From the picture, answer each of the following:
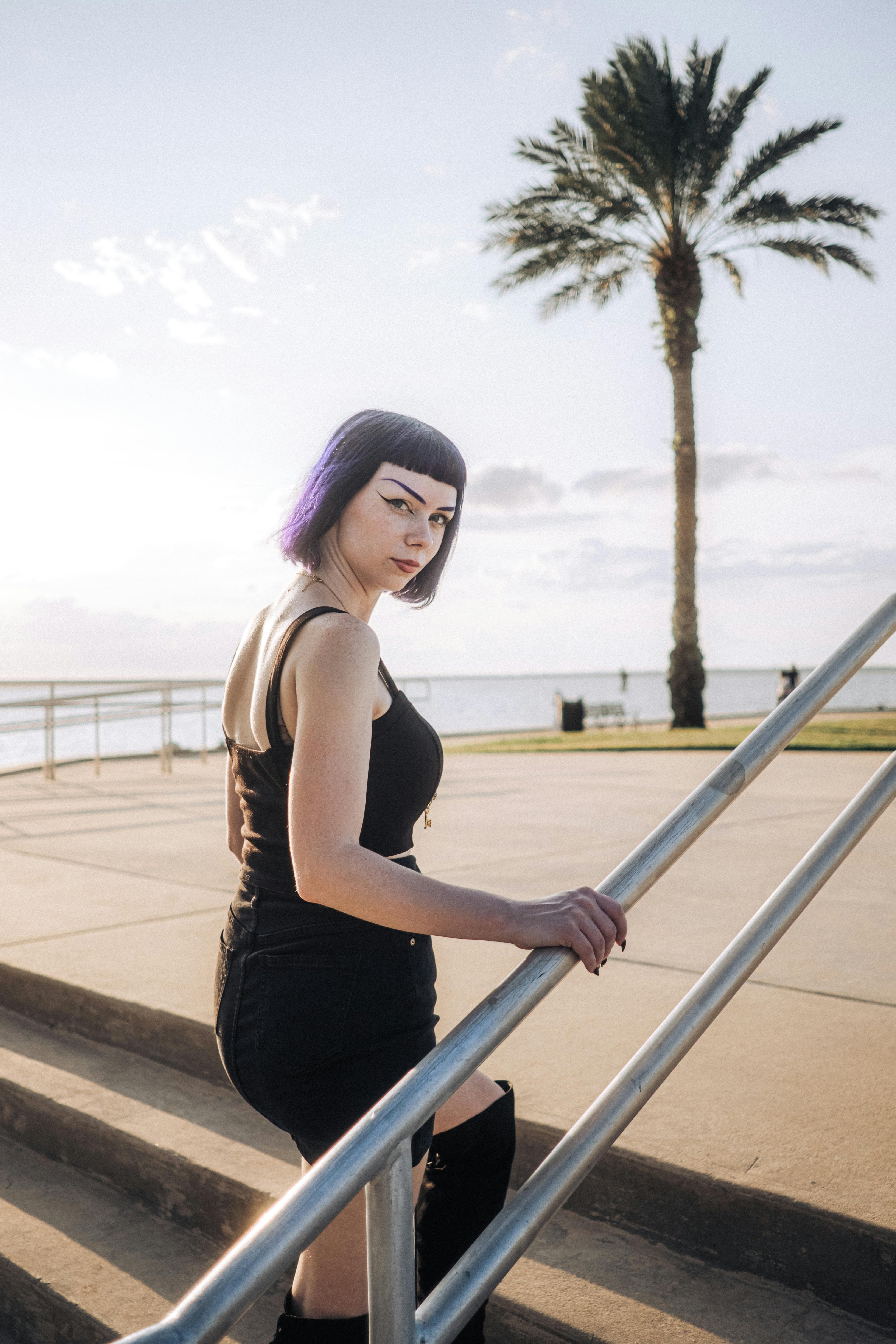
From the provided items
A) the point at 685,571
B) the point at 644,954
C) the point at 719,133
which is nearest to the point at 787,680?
the point at 685,571

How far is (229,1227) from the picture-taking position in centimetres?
230

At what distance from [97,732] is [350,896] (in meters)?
10.1

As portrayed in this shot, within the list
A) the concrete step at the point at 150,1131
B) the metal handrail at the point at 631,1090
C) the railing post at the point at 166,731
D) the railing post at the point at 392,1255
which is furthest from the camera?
the railing post at the point at 166,731

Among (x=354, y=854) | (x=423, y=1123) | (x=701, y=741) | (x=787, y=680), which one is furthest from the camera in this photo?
(x=787, y=680)

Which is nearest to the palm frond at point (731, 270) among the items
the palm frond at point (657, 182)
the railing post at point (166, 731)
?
the palm frond at point (657, 182)

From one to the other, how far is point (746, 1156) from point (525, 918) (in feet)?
3.99

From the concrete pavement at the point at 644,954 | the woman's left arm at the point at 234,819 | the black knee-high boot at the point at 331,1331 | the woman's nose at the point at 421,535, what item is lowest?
the concrete pavement at the point at 644,954

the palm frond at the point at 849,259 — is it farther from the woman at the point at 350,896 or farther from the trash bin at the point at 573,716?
the woman at the point at 350,896

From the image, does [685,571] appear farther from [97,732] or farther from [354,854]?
[354,854]

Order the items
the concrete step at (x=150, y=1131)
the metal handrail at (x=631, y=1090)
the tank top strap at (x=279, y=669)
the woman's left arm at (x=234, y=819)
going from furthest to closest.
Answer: the concrete step at (x=150, y=1131) → the woman's left arm at (x=234, y=819) → the tank top strap at (x=279, y=669) → the metal handrail at (x=631, y=1090)

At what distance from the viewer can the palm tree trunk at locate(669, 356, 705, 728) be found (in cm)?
1795

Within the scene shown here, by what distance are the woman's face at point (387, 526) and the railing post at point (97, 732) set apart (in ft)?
30.9

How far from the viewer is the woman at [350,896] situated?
4.17 feet

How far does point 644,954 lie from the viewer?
11.9ft
